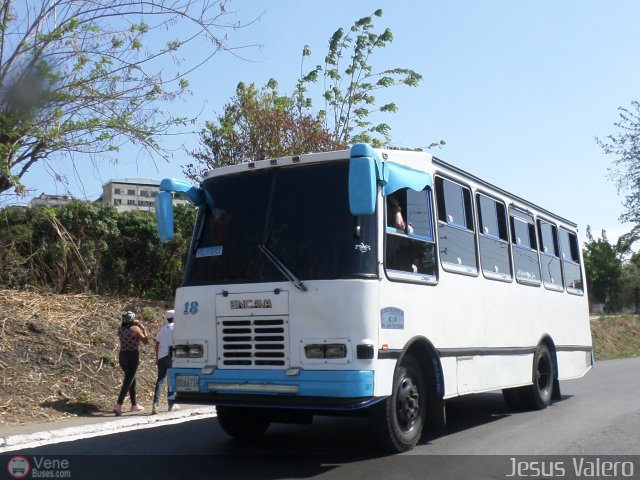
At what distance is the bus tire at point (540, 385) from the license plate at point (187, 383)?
587 cm

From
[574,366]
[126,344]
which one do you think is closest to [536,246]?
[574,366]

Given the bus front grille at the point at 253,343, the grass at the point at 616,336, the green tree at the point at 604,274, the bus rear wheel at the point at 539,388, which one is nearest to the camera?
the bus front grille at the point at 253,343

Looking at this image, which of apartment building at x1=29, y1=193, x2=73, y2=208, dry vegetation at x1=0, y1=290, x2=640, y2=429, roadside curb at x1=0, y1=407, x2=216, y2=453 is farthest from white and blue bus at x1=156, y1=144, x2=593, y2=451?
apartment building at x1=29, y1=193, x2=73, y2=208

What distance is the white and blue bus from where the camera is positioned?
7.25 meters

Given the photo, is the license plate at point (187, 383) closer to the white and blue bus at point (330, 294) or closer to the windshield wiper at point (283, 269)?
the white and blue bus at point (330, 294)

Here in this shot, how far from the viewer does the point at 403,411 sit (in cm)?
788

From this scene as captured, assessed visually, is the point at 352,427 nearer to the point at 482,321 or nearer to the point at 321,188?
the point at 482,321

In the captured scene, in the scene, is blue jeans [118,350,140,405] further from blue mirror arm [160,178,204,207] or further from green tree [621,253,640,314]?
green tree [621,253,640,314]

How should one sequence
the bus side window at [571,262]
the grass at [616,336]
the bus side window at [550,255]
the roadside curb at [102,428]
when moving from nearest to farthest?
the roadside curb at [102,428] → the bus side window at [550,255] → the bus side window at [571,262] → the grass at [616,336]

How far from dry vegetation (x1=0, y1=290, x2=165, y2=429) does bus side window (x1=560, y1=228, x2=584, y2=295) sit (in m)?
7.74

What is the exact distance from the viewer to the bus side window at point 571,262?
13.9 m

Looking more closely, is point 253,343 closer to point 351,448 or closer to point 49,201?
point 351,448

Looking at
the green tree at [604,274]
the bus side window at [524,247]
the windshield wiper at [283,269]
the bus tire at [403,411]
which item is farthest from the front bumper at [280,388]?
the green tree at [604,274]

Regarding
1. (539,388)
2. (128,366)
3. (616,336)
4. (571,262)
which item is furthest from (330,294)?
(616,336)
